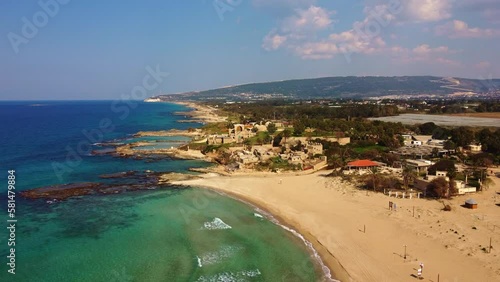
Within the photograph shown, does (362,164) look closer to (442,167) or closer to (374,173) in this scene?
(374,173)

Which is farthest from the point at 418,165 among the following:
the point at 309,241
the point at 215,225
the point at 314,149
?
the point at 215,225

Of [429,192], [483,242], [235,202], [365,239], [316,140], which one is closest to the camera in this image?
[483,242]

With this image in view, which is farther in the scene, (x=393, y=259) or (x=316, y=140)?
(x=316, y=140)

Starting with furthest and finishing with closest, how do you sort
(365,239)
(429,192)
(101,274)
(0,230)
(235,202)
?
(235,202)
(429,192)
(0,230)
(365,239)
(101,274)

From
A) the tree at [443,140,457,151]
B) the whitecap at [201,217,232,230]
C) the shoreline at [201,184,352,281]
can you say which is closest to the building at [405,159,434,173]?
the tree at [443,140,457,151]

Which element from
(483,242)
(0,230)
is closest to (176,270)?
(0,230)

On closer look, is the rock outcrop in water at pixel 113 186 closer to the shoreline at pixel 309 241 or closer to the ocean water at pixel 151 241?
the ocean water at pixel 151 241

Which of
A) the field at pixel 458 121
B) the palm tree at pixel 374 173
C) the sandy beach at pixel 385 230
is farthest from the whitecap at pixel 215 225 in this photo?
the field at pixel 458 121

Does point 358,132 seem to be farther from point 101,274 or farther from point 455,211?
point 101,274
